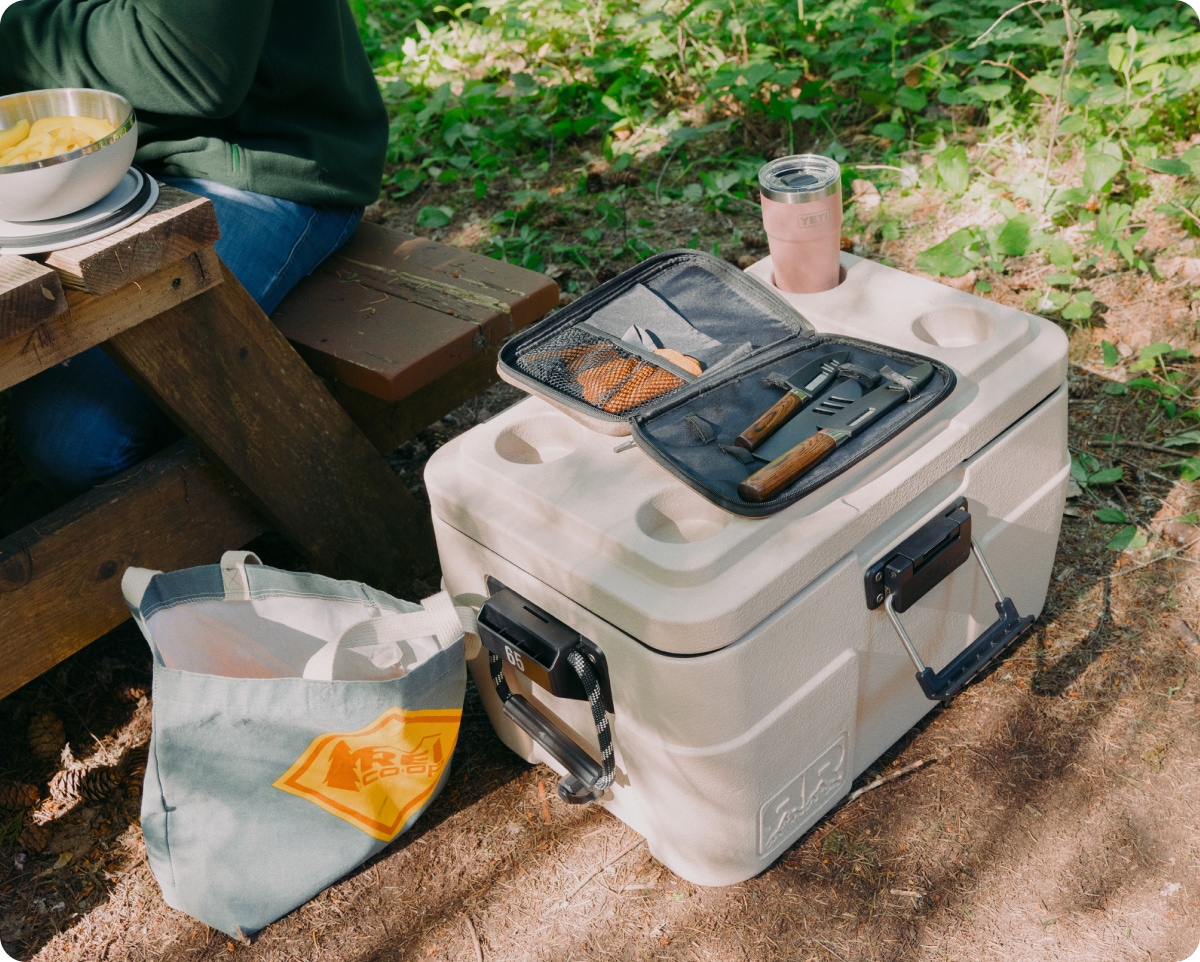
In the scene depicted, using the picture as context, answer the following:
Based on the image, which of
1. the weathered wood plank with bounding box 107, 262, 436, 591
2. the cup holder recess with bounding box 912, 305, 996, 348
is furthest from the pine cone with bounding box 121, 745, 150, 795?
the cup holder recess with bounding box 912, 305, 996, 348

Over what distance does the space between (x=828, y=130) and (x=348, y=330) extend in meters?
1.77

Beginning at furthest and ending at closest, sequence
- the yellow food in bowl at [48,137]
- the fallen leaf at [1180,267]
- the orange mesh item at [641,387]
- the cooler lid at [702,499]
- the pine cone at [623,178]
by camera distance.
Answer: the pine cone at [623,178] → the fallen leaf at [1180,267] → the orange mesh item at [641,387] → the yellow food in bowl at [48,137] → the cooler lid at [702,499]

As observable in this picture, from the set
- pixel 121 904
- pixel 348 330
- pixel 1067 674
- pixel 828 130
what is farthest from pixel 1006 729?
pixel 828 130

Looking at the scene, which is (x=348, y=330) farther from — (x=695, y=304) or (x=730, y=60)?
(x=730, y=60)

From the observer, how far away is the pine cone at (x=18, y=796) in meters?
1.75

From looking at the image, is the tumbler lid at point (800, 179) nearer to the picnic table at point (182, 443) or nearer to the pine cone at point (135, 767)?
the picnic table at point (182, 443)

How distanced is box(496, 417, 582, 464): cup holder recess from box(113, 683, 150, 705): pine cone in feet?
2.82

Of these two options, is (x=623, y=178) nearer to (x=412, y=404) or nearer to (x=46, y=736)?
(x=412, y=404)

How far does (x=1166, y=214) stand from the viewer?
2469mm

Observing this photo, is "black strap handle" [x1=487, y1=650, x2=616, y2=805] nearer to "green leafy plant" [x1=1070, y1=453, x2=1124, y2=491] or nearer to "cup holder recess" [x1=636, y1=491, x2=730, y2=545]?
"cup holder recess" [x1=636, y1=491, x2=730, y2=545]

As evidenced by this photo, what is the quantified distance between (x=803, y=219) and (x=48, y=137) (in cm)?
103

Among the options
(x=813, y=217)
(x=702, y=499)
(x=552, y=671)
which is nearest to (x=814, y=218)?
(x=813, y=217)

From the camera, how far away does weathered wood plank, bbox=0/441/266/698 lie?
1.57 meters

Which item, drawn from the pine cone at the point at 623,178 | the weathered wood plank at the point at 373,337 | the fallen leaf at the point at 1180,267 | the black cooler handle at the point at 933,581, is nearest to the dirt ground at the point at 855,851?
the black cooler handle at the point at 933,581
